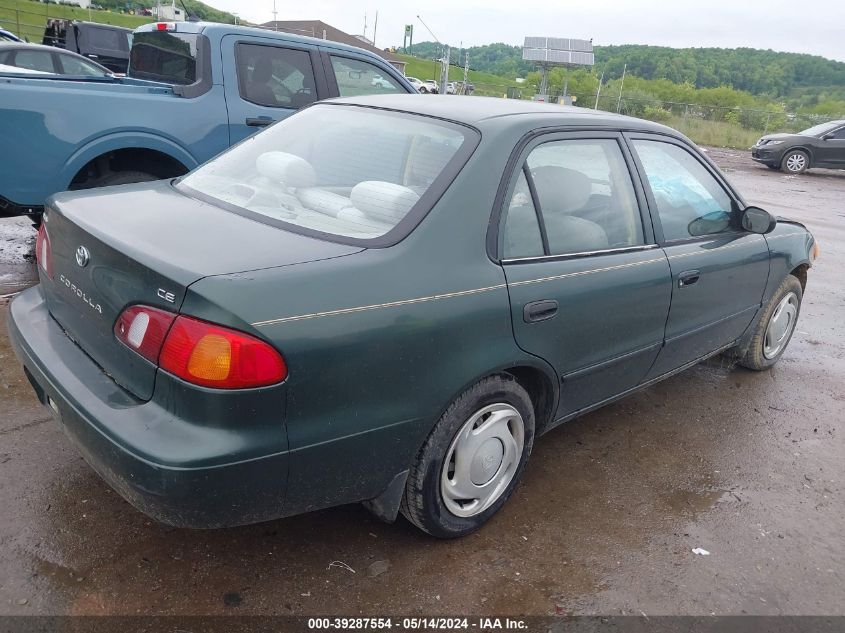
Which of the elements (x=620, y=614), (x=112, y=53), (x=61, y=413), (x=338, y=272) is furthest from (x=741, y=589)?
(x=112, y=53)

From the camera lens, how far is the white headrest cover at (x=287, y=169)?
287 cm

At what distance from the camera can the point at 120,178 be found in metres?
5.05

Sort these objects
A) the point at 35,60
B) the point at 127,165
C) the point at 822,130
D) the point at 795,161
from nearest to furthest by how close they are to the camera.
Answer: the point at 127,165 → the point at 35,60 → the point at 822,130 → the point at 795,161

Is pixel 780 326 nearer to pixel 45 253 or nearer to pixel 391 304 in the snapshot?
pixel 391 304

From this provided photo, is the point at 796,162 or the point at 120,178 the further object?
the point at 796,162

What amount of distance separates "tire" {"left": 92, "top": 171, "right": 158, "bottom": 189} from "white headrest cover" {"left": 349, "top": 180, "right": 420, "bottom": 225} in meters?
3.00

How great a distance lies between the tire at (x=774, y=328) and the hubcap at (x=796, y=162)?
53.2 ft

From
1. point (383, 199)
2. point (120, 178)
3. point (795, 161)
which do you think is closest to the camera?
point (383, 199)

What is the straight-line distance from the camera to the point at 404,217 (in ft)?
7.95

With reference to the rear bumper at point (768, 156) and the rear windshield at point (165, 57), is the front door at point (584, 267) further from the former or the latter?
the rear bumper at point (768, 156)

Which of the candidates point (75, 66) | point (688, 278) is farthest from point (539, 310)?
point (75, 66)

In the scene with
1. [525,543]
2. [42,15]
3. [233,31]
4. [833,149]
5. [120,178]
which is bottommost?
[525,543]

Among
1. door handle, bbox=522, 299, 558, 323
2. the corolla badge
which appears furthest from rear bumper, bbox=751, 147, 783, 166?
the corolla badge

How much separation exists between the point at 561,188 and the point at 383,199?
Answer: 0.81 meters
